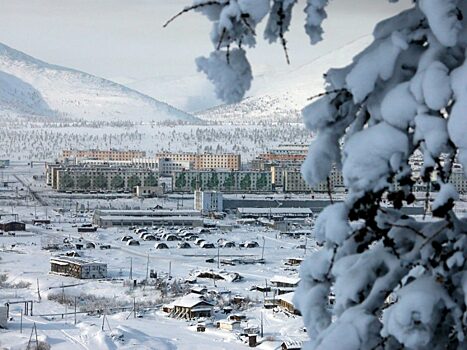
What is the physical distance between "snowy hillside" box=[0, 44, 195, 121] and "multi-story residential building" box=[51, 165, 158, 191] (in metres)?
64.7

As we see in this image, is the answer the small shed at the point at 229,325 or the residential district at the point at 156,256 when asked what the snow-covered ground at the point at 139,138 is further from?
the small shed at the point at 229,325

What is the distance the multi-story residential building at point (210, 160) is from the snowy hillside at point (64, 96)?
183 ft

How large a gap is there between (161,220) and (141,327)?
52.9 feet

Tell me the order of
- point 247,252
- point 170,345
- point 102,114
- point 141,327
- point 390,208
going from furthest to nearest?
point 102,114
point 247,252
point 141,327
point 170,345
point 390,208

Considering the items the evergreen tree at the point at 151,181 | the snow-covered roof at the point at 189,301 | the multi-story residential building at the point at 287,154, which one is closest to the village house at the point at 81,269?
the snow-covered roof at the point at 189,301

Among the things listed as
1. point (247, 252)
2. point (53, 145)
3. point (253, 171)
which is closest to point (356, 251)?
point (247, 252)

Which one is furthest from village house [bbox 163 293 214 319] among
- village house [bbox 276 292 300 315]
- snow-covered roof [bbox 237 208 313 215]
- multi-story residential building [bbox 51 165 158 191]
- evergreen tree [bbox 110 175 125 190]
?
evergreen tree [bbox 110 175 125 190]

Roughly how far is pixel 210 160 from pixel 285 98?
258 ft

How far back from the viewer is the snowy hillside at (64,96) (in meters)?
118

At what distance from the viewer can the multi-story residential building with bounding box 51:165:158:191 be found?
41.5 metres

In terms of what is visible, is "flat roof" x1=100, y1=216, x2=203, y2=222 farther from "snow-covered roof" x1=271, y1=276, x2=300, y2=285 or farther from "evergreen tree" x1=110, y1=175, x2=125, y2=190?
"evergreen tree" x1=110, y1=175, x2=125, y2=190

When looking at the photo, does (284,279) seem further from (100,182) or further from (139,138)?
(139,138)

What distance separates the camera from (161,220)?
29344 mm

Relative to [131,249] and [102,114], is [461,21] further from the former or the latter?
[102,114]
